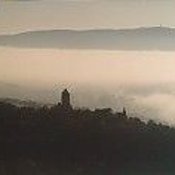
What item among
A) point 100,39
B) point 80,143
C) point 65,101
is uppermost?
point 100,39

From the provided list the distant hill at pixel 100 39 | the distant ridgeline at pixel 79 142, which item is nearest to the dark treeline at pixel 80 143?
the distant ridgeline at pixel 79 142

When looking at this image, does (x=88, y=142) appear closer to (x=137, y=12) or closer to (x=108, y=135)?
(x=108, y=135)

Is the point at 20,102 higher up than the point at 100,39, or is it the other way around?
the point at 100,39

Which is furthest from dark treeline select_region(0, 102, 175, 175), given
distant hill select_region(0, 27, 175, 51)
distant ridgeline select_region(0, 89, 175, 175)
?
distant hill select_region(0, 27, 175, 51)

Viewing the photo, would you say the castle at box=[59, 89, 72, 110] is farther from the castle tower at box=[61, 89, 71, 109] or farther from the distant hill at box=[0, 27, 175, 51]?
the distant hill at box=[0, 27, 175, 51]

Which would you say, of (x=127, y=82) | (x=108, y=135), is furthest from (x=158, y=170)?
(x=127, y=82)

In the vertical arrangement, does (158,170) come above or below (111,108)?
below

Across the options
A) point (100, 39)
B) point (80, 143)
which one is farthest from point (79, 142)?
point (100, 39)

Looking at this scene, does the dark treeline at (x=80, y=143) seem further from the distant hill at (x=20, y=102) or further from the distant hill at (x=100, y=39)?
the distant hill at (x=100, y=39)

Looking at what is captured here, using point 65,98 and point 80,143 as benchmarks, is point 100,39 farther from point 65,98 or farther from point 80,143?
point 80,143
